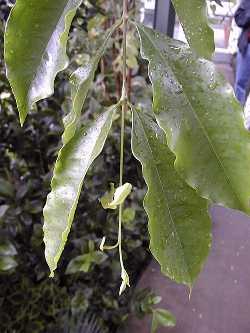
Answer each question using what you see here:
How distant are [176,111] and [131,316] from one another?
1.64m

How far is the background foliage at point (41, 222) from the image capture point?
1.20 meters

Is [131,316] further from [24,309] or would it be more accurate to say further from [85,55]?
[85,55]

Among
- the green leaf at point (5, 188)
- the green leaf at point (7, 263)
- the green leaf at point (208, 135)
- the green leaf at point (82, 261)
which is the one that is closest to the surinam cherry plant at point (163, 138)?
the green leaf at point (208, 135)

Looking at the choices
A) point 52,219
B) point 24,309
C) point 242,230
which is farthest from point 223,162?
→ point 242,230

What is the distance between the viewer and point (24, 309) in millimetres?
1332

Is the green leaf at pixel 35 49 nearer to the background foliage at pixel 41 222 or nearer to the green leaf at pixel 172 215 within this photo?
the green leaf at pixel 172 215

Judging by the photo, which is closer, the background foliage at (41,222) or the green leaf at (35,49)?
the green leaf at (35,49)

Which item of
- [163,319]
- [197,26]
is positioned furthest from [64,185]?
[163,319]

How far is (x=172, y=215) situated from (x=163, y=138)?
8 centimetres

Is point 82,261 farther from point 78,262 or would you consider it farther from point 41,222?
point 41,222

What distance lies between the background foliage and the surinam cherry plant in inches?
24.9

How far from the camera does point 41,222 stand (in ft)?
4.16

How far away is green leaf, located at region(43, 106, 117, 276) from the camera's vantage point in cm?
39

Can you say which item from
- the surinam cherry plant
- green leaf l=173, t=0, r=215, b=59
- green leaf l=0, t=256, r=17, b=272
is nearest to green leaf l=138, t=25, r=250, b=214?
the surinam cherry plant
